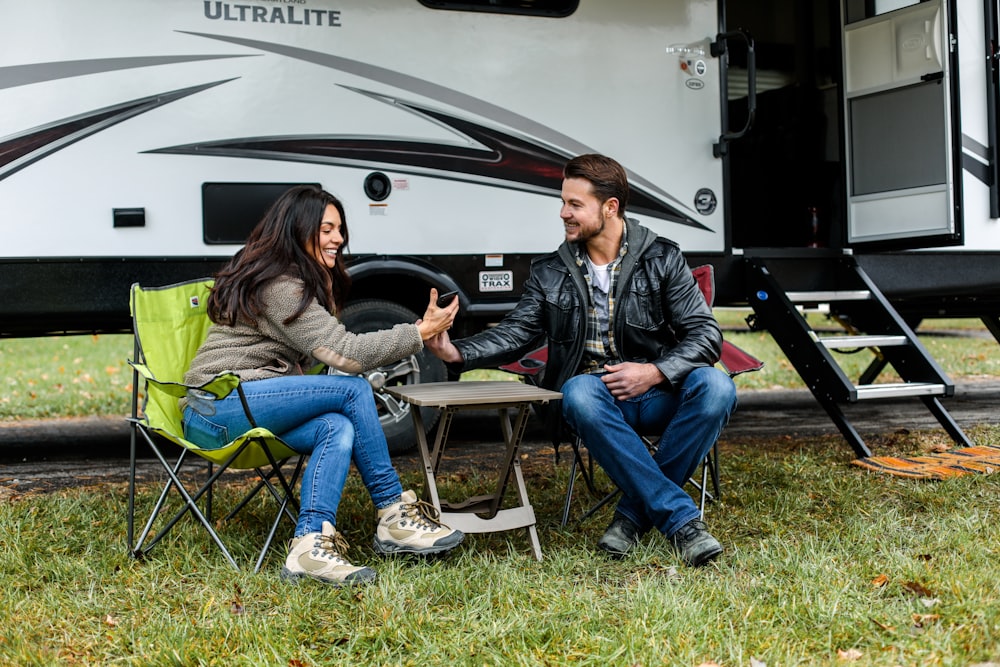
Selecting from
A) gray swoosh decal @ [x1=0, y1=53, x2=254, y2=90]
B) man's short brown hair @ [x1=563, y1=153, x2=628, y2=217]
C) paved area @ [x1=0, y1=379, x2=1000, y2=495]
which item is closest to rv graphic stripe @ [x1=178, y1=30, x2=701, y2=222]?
gray swoosh decal @ [x1=0, y1=53, x2=254, y2=90]

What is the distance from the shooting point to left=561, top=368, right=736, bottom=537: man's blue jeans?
9.77 feet

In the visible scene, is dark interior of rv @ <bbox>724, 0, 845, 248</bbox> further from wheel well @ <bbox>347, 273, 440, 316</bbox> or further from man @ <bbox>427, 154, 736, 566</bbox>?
man @ <bbox>427, 154, 736, 566</bbox>

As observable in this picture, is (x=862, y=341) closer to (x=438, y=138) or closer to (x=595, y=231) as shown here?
(x=595, y=231)

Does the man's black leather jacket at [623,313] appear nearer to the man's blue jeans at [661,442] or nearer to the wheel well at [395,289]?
the man's blue jeans at [661,442]

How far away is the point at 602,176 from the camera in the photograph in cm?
330

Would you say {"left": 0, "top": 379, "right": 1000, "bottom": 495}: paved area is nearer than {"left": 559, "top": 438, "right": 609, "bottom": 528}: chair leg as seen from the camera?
No

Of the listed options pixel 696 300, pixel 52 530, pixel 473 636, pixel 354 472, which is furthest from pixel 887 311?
→ pixel 52 530

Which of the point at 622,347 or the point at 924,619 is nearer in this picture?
the point at 924,619

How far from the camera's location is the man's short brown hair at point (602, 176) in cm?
329

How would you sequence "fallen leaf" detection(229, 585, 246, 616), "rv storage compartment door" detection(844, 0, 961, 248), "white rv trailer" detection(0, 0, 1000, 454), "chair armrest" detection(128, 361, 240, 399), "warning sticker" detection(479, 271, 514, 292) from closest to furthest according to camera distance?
"fallen leaf" detection(229, 585, 246, 616) < "chair armrest" detection(128, 361, 240, 399) < "white rv trailer" detection(0, 0, 1000, 454) < "warning sticker" detection(479, 271, 514, 292) < "rv storage compartment door" detection(844, 0, 961, 248)

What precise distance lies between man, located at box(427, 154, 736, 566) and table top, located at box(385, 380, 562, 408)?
0.31 ft

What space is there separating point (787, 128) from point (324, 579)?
17.1 feet

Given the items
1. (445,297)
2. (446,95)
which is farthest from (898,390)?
(446,95)

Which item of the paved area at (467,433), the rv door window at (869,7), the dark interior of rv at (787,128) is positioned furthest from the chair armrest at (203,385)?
the dark interior of rv at (787,128)
